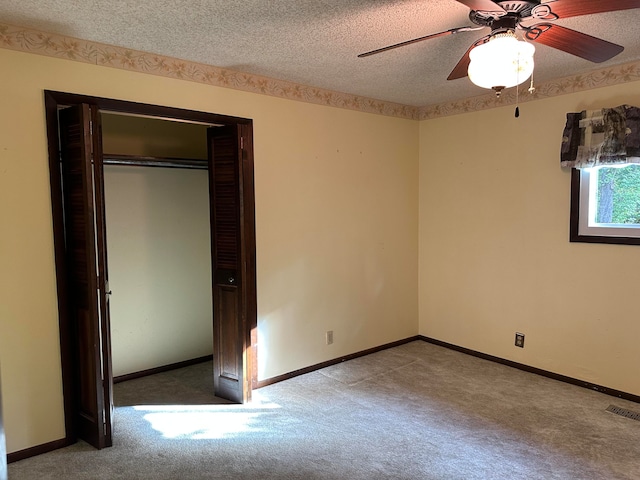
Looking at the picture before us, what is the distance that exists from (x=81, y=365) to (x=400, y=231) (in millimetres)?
3042

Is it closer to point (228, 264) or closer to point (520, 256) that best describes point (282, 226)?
point (228, 264)

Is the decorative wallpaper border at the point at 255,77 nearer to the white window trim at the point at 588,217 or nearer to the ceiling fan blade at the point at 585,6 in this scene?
the white window trim at the point at 588,217

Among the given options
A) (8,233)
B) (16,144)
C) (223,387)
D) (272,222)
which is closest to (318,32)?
(272,222)

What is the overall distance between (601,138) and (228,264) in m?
2.85

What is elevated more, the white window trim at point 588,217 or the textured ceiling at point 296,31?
the textured ceiling at point 296,31

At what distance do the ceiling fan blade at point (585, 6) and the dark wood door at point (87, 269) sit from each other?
235 cm

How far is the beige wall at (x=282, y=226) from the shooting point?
8.19 feet

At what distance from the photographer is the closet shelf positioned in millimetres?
3570

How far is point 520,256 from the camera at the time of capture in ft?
12.7

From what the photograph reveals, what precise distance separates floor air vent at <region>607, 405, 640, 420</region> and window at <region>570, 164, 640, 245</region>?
1.17 m

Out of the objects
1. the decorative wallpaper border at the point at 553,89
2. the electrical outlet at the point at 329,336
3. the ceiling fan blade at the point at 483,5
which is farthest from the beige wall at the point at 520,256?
the ceiling fan blade at the point at 483,5

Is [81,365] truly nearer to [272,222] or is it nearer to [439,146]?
[272,222]

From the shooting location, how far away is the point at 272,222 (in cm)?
356

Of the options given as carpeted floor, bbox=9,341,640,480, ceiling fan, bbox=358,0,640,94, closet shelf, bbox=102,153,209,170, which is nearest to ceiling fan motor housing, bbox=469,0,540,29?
ceiling fan, bbox=358,0,640,94
